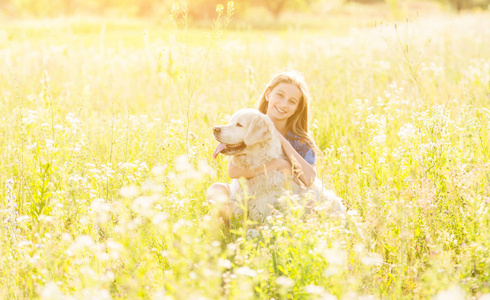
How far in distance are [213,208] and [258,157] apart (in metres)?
0.63

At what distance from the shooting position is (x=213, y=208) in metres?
3.44

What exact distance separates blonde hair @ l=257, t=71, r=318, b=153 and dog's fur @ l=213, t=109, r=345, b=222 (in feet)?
1.82

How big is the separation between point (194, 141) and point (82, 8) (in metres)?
64.5

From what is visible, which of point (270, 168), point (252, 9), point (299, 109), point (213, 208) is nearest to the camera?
point (213, 208)

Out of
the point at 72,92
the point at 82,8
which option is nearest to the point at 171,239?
the point at 72,92

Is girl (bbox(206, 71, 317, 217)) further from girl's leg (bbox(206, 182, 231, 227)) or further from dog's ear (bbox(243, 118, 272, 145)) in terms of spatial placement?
dog's ear (bbox(243, 118, 272, 145))

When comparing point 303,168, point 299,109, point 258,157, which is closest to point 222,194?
point 258,157

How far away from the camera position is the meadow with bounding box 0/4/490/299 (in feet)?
8.83

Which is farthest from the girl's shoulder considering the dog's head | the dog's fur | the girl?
the dog's head

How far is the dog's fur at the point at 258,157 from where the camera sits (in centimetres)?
369

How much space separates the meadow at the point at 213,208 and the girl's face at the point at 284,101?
57 centimetres

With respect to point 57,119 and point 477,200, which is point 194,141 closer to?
point 57,119

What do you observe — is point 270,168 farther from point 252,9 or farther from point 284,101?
point 252,9

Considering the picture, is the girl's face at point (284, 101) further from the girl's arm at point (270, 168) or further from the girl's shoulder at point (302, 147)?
the girl's arm at point (270, 168)
